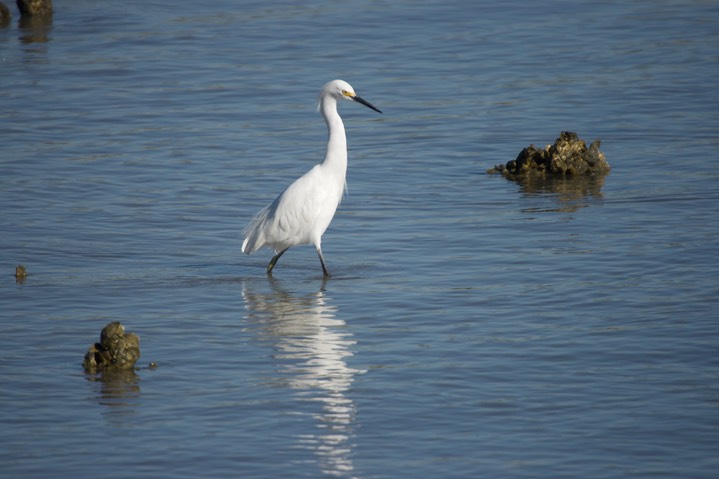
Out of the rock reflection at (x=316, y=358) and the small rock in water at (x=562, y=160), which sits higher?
the small rock in water at (x=562, y=160)

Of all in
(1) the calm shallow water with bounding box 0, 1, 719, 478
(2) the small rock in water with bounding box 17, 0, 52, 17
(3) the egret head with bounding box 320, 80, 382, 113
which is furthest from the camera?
(2) the small rock in water with bounding box 17, 0, 52, 17

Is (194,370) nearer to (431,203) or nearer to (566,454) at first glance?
(566,454)

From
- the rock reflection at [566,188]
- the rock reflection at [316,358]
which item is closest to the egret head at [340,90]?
the rock reflection at [316,358]

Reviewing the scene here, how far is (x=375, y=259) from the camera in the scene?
36.0ft

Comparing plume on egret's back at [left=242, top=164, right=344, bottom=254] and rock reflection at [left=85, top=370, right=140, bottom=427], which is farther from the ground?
plume on egret's back at [left=242, top=164, right=344, bottom=254]

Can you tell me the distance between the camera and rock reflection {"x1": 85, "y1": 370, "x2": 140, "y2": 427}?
737cm

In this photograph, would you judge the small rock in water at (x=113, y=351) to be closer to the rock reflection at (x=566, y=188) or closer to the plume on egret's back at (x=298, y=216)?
the plume on egret's back at (x=298, y=216)

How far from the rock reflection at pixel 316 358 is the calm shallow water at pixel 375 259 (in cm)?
3

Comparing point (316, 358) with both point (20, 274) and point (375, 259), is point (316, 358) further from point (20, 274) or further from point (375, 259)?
point (20, 274)

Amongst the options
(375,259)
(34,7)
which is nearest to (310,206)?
(375,259)

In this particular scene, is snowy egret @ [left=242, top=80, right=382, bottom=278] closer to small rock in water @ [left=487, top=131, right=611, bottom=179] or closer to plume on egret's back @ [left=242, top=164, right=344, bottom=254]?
plume on egret's back @ [left=242, top=164, right=344, bottom=254]

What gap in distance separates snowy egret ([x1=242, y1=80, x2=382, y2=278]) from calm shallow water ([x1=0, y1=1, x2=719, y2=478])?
0.37 metres

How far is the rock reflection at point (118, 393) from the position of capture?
24.2ft

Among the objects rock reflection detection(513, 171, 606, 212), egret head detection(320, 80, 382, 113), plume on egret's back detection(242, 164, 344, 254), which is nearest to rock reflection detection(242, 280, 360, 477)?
plume on egret's back detection(242, 164, 344, 254)
